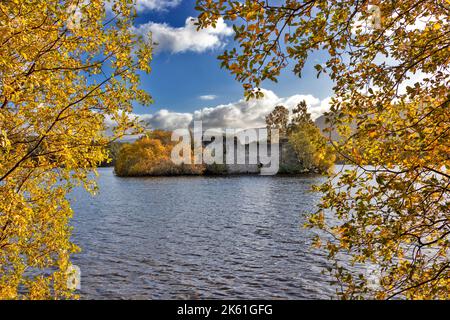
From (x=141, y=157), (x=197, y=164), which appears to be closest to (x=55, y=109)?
(x=197, y=164)

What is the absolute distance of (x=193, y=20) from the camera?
4.41 meters

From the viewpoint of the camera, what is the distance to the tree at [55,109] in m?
6.40

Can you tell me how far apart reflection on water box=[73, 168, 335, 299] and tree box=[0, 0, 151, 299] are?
6.95m

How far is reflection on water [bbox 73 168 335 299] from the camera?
14.9 m

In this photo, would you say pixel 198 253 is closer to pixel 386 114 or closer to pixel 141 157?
pixel 386 114

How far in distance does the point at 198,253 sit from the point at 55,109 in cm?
1413

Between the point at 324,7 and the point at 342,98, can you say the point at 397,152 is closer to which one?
the point at 342,98

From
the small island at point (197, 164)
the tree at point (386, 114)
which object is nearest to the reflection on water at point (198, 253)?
the tree at point (386, 114)

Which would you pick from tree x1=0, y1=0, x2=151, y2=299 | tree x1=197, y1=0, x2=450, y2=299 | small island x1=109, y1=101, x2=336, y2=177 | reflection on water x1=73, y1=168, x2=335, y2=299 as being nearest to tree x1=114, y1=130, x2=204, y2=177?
small island x1=109, y1=101, x2=336, y2=177

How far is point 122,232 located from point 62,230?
16864 mm

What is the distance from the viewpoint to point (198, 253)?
65.1ft

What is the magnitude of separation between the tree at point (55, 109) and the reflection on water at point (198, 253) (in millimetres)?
6948

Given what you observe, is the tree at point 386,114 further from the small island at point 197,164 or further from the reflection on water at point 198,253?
the small island at point 197,164
